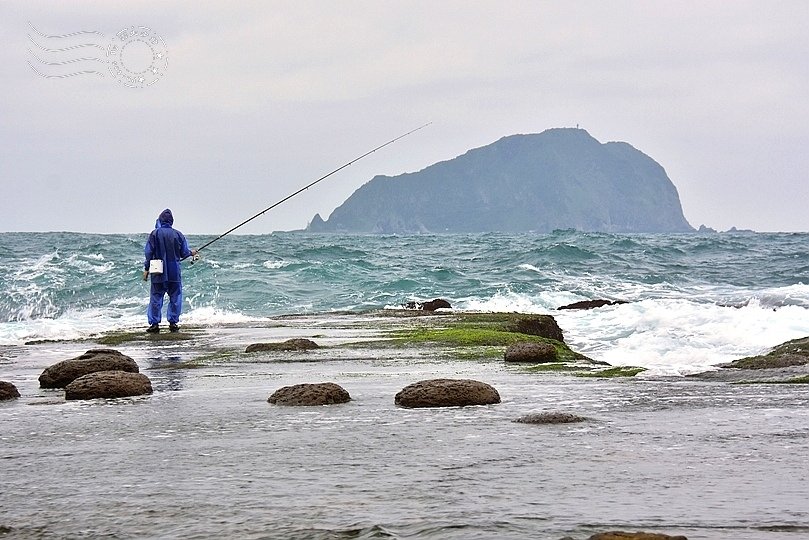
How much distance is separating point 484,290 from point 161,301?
13114mm

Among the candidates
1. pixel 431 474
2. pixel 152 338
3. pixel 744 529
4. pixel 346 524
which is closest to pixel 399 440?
pixel 431 474

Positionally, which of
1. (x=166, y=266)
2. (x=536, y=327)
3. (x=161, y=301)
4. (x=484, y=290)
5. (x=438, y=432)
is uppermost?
(x=166, y=266)

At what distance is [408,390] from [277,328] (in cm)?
988

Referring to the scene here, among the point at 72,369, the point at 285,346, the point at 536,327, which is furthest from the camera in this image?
the point at 536,327

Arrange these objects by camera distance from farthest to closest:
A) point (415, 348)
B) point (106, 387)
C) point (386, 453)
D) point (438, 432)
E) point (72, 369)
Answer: point (415, 348), point (72, 369), point (106, 387), point (438, 432), point (386, 453)

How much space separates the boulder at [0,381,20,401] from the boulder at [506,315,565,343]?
8.56 m

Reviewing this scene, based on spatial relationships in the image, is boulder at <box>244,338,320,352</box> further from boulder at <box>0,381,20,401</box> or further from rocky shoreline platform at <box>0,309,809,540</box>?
boulder at <box>0,381,20,401</box>

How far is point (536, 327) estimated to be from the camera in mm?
15867

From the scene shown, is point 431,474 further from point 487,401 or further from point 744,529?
point 487,401

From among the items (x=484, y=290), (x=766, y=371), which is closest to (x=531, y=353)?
(x=766, y=371)

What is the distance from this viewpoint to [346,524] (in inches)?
147

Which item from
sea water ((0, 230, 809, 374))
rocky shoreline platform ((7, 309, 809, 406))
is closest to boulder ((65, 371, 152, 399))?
rocky shoreline platform ((7, 309, 809, 406))

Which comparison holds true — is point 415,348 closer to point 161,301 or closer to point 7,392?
point 7,392

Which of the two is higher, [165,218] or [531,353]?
[165,218]
